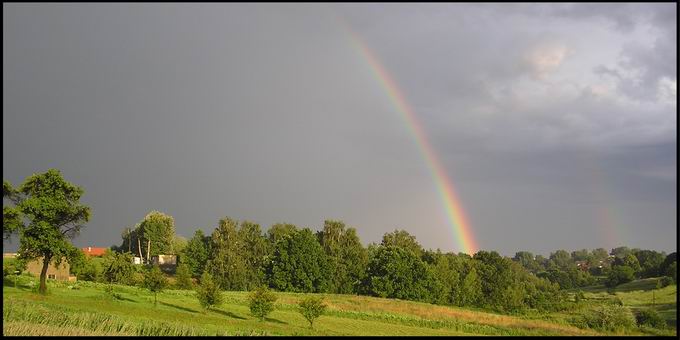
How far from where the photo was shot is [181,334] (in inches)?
1325

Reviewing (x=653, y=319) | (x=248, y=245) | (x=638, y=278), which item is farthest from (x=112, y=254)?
(x=638, y=278)

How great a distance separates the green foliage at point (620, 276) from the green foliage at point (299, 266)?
7275 cm

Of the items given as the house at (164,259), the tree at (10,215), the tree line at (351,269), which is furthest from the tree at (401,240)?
the tree at (10,215)

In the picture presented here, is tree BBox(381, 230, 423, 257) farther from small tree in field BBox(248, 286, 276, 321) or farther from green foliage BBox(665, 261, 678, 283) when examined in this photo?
small tree in field BBox(248, 286, 276, 321)

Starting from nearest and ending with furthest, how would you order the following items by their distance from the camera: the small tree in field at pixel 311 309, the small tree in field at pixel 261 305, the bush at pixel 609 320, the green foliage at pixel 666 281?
the small tree in field at pixel 311 309, the small tree in field at pixel 261 305, the bush at pixel 609 320, the green foliage at pixel 666 281

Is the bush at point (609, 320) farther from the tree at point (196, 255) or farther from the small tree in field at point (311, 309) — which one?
the tree at point (196, 255)

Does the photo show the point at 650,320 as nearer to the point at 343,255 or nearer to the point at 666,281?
the point at 666,281

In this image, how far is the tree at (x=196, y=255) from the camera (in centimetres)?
11706

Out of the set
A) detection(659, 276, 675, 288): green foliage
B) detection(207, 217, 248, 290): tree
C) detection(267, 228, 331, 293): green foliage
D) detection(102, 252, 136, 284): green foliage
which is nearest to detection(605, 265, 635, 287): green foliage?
detection(659, 276, 675, 288): green foliage

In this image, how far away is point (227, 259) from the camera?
A: 380 feet

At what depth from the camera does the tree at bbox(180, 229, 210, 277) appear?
384 ft

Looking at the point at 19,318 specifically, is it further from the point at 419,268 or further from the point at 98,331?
the point at 419,268

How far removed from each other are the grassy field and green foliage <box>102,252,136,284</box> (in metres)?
11.1

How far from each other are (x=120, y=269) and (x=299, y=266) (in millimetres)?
36282
